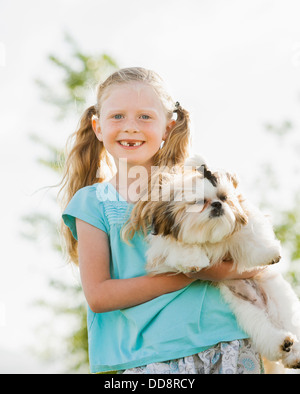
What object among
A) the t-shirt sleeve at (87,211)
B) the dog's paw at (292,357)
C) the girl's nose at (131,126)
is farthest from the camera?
the girl's nose at (131,126)

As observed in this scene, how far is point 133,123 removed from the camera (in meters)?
3.43

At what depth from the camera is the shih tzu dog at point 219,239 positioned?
292 cm

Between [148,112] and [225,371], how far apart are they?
169 centimetres

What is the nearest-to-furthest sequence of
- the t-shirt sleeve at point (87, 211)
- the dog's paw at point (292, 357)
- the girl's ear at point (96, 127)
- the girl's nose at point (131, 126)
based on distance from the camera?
the dog's paw at point (292, 357)
the t-shirt sleeve at point (87, 211)
the girl's nose at point (131, 126)
the girl's ear at point (96, 127)

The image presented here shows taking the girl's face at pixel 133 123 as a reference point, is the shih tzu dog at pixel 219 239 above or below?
below

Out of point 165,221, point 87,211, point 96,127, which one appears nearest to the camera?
point 165,221

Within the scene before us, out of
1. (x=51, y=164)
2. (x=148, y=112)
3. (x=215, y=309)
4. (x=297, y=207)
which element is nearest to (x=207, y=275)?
(x=215, y=309)

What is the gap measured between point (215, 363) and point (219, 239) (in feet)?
2.28

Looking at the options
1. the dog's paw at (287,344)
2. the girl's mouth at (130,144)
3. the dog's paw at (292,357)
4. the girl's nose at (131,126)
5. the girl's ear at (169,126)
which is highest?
the girl's ear at (169,126)

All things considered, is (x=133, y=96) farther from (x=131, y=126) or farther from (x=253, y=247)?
(x=253, y=247)

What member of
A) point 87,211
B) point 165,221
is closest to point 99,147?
Answer: point 87,211

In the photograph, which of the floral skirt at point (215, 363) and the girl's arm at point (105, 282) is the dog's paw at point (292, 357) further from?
the girl's arm at point (105, 282)

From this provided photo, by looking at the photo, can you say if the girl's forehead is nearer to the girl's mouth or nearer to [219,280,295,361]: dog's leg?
the girl's mouth

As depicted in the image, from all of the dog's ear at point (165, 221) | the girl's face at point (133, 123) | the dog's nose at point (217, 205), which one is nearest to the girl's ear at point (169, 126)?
the girl's face at point (133, 123)
